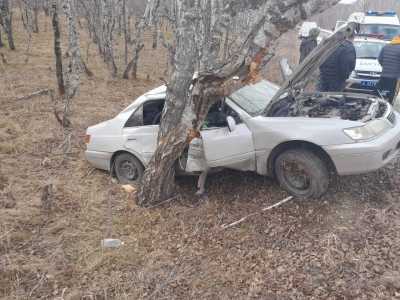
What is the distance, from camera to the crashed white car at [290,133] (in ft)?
15.0

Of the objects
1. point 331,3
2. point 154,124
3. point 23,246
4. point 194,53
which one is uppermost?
point 331,3

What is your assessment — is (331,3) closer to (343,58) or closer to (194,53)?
(194,53)

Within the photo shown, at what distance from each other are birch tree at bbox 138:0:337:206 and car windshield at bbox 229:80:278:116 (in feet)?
1.87

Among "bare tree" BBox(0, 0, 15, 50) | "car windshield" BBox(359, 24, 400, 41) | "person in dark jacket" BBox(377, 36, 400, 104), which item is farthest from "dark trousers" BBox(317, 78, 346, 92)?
"bare tree" BBox(0, 0, 15, 50)

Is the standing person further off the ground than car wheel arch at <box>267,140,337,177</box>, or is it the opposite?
the standing person

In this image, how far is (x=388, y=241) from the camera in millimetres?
4172

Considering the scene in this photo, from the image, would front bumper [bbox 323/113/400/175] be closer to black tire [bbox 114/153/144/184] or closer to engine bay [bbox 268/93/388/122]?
engine bay [bbox 268/93/388/122]

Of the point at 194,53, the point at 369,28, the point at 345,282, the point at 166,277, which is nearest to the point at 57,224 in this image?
the point at 166,277

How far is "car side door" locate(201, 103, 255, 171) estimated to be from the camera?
5066 millimetres

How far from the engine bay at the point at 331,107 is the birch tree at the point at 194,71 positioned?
94 centimetres

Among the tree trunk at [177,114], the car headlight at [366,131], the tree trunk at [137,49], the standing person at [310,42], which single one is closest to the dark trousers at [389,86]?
the standing person at [310,42]

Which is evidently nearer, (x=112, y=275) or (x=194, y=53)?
(x=112, y=275)

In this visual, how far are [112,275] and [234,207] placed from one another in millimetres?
1777

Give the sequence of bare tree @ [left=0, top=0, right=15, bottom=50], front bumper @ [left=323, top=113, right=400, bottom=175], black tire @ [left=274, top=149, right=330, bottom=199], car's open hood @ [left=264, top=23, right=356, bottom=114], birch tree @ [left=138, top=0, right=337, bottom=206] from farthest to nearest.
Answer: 1. bare tree @ [left=0, top=0, right=15, bottom=50]
2. car's open hood @ [left=264, top=23, right=356, bottom=114]
3. black tire @ [left=274, top=149, right=330, bottom=199]
4. front bumper @ [left=323, top=113, right=400, bottom=175]
5. birch tree @ [left=138, top=0, right=337, bottom=206]
